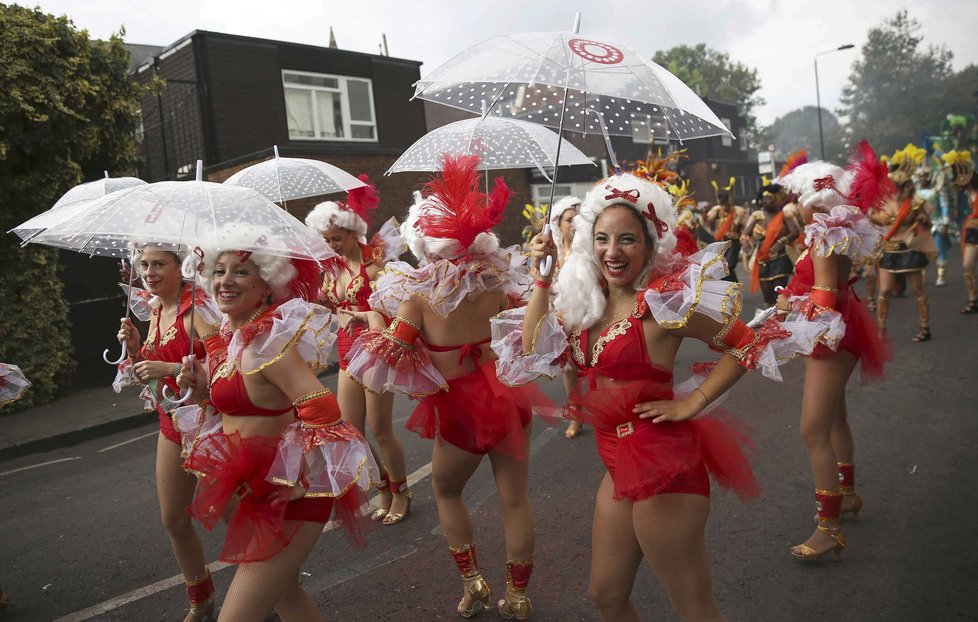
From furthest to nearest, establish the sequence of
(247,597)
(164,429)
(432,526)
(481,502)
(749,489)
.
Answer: (481,502) < (432,526) < (164,429) < (749,489) < (247,597)

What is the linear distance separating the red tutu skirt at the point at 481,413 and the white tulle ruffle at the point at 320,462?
0.88 metres

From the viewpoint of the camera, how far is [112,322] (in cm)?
1073

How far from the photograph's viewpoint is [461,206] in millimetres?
3508

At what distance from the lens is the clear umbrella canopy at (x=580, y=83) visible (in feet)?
9.36

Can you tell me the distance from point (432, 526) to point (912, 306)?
10.0 meters

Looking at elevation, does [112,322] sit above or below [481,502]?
above

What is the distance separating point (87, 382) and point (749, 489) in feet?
34.1

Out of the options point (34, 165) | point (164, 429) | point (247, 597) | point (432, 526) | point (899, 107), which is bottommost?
point (432, 526)

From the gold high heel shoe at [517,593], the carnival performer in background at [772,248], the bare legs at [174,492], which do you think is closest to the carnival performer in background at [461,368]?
the gold high heel shoe at [517,593]

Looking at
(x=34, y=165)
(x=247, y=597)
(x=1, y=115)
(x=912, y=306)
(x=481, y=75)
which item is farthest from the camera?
(x=912, y=306)

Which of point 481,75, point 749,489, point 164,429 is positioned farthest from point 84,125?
point 749,489

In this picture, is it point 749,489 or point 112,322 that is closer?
point 749,489

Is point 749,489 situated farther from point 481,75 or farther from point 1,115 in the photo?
point 1,115

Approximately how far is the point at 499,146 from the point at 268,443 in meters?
2.52
